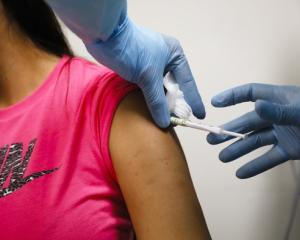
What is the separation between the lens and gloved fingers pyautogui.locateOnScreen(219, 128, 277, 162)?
2.95 ft

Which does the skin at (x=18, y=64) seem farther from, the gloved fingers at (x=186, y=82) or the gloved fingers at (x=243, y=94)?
the gloved fingers at (x=243, y=94)

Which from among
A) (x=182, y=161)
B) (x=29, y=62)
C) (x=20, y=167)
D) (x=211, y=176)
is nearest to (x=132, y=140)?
(x=182, y=161)

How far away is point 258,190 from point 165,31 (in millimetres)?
677

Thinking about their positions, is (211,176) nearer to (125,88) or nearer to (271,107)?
(271,107)

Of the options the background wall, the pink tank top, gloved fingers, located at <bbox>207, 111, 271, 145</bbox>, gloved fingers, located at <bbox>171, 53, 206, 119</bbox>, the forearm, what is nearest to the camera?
the forearm

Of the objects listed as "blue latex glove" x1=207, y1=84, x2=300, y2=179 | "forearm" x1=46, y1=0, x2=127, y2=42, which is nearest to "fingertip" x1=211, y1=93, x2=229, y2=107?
"blue latex glove" x1=207, y1=84, x2=300, y2=179

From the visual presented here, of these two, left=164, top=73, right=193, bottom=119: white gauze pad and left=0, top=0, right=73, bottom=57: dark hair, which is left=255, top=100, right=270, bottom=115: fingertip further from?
left=0, top=0, right=73, bottom=57: dark hair

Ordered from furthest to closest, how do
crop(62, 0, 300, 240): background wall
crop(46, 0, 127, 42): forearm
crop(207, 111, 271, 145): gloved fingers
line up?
1. crop(62, 0, 300, 240): background wall
2. crop(207, 111, 271, 145): gloved fingers
3. crop(46, 0, 127, 42): forearm

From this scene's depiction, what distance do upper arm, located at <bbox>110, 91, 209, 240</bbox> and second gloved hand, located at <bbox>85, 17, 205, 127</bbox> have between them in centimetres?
5

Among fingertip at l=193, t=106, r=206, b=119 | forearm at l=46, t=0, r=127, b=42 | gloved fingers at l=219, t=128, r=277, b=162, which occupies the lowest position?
gloved fingers at l=219, t=128, r=277, b=162

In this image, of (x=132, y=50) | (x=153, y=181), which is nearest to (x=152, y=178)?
(x=153, y=181)

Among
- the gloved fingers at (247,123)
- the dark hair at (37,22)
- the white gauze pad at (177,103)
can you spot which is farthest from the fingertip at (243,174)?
the dark hair at (37,22)

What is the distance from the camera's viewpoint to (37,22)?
0.86m

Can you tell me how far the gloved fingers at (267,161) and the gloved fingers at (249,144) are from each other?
0.03m
